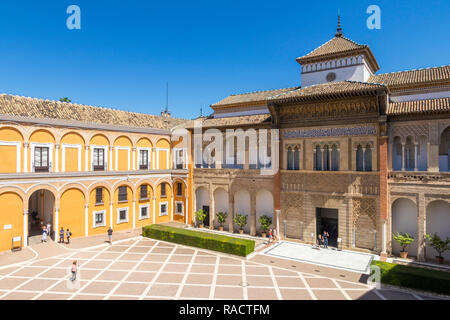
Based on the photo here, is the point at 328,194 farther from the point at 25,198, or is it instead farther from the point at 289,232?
the point at 25,198

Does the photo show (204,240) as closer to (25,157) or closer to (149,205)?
(149,205)

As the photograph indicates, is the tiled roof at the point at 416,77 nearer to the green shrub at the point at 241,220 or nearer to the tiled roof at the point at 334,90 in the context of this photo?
the tiled roof at the point at 334,90

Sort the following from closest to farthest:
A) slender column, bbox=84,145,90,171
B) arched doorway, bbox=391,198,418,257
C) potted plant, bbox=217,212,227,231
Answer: arched doorway, bbox=391,198,418,257 → slender column, bbox=84,145,90,171 → potted plant, bbox=217,212,227,231

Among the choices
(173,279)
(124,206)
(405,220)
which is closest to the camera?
(173,279)

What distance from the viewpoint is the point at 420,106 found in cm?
1923

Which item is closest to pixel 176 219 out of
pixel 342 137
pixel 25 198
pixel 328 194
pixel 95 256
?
pixel 95 256

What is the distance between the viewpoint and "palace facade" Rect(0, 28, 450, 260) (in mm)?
19547

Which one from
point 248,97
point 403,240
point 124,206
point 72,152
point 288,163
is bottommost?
point 403,240

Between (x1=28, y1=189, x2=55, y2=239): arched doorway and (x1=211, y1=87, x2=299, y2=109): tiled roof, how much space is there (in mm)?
18814

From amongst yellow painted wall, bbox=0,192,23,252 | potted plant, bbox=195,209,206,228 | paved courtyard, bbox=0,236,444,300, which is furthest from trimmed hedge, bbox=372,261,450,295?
yellow painted wall, bbox=0,192,23,252

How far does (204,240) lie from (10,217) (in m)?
14.7

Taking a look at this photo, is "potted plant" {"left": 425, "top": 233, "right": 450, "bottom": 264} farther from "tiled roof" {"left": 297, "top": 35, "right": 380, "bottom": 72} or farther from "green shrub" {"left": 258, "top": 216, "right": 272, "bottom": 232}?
"tiled roof" {"left": 297, "top": 35, "right": 380, "bottom": 72}

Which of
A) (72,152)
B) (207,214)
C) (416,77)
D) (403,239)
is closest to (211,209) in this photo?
(207,214)

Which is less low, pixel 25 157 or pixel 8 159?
pixel 25 157
